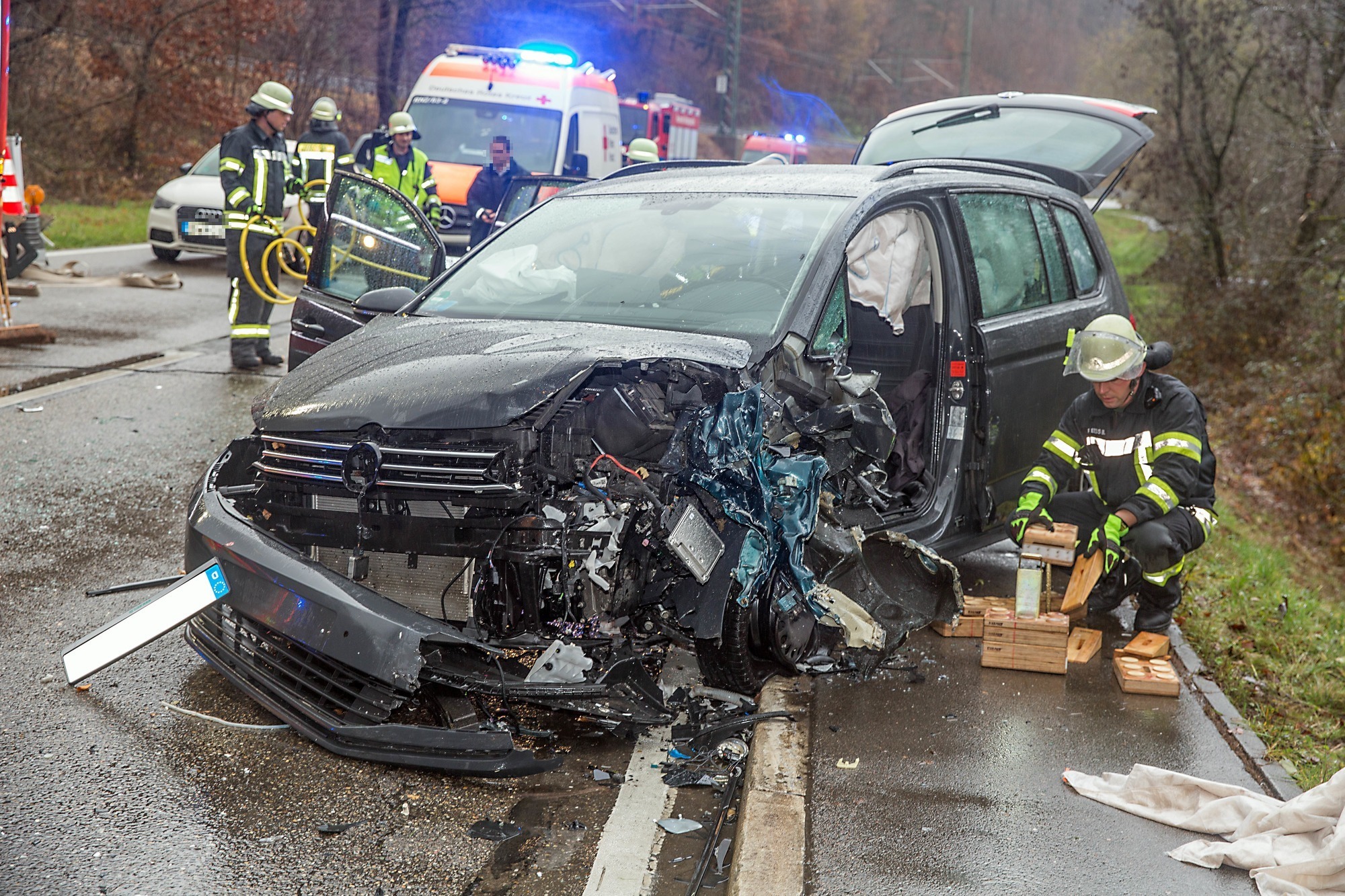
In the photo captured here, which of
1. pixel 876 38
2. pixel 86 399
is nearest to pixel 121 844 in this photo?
pixel 86 399

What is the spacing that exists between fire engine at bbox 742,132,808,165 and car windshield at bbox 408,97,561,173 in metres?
8.85

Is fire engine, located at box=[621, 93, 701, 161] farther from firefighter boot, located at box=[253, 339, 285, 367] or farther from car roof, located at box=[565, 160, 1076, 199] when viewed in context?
car roof, located at box=[565, 160, 1076, 199]

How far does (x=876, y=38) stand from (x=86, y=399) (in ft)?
187

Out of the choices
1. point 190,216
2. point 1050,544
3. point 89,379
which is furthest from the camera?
point 190,216

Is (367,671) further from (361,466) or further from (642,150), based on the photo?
(642,150)

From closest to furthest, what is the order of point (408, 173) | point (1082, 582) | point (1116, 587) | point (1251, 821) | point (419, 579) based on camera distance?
1. point (1251, 821)
2. point (419, 579)
3. point (1082, 582)
4. point (1116, 587)
5. point (408, 173)

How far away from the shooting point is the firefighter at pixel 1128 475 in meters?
5.05

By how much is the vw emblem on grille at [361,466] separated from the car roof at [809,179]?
6.81 ft

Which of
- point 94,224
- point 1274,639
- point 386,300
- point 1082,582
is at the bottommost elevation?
point 94,224

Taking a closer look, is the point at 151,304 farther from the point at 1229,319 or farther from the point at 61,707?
the point at 1229,319

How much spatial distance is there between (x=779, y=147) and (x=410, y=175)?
1501cm

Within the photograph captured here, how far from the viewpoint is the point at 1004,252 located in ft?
18.1

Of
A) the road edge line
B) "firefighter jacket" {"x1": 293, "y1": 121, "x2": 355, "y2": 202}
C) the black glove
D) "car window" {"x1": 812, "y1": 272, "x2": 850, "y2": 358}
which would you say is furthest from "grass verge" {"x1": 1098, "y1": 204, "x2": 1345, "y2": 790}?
"firefighter jacket" {"x1": 293, "y1": 121, "x2": 355, "y2": 202}

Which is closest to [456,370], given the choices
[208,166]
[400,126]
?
[400,126]
